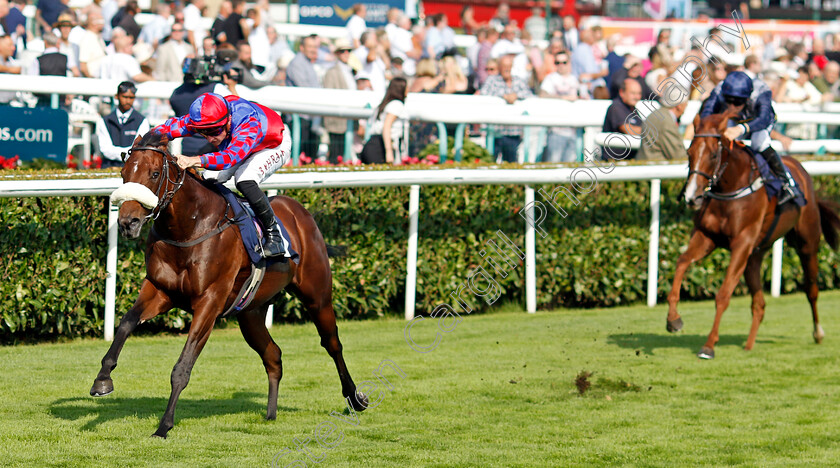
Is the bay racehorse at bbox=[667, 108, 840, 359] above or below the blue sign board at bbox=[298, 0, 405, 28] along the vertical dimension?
below

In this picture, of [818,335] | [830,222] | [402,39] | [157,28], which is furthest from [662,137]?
[157,28]

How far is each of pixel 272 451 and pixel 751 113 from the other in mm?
4742

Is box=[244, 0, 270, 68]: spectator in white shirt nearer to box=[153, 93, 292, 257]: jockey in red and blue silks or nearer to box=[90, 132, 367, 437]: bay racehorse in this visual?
box=[153, 93, 292, 257]: jockey in red and blue silks

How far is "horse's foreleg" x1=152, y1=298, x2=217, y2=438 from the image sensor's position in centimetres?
508

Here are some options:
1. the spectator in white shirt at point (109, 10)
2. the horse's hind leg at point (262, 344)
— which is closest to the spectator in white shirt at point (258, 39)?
the spectator in white shirt at point (109, 10)

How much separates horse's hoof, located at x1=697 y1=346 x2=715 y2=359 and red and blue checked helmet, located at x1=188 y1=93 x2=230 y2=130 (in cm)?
407

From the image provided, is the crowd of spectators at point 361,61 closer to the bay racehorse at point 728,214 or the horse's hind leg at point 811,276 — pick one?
the horse's hind leg at point 811,276

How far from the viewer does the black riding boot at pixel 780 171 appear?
8.52 m

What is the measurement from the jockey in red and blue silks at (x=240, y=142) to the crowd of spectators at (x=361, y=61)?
4107 millimetres

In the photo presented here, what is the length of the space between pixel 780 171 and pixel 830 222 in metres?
1.19

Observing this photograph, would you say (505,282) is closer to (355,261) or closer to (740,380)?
(355,261)

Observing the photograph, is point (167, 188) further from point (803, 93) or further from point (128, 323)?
point (803, 93)

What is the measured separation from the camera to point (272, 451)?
16.7ft

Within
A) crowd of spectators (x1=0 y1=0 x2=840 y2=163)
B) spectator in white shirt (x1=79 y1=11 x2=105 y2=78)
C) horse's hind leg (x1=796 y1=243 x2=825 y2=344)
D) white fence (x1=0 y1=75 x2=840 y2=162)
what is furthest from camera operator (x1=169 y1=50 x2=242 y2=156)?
horse's hind leg (x1=796 y1=243 x2=825 y2=344)
